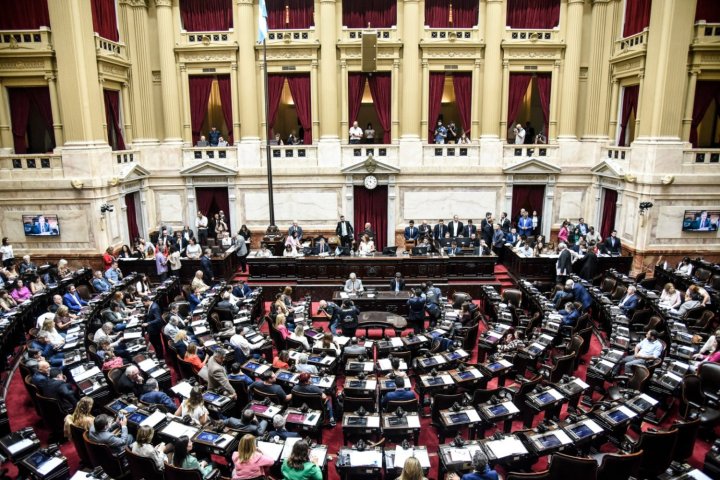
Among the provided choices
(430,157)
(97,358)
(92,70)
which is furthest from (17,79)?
(430,157)

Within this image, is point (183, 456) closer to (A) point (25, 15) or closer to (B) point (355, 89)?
(A) point (25, 15)

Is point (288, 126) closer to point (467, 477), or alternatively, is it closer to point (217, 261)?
point (217, 261)

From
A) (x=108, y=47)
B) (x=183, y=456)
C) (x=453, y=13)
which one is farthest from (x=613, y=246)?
(x=108, y=47)

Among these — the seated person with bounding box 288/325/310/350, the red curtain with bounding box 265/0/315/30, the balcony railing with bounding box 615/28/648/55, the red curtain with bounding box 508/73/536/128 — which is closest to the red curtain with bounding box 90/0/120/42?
the red curtain with bounding box 265/0/315/30

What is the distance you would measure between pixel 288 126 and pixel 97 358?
18202 millimetres

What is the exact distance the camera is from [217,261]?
17.4 m

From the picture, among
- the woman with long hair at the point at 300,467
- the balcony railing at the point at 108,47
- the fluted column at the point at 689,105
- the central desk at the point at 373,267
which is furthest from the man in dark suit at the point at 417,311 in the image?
the balcony railing at the point at 108,47

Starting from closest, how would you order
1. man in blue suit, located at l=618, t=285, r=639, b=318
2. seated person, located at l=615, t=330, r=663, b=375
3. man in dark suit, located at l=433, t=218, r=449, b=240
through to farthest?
seated person, located at l=615, t=330, r=663, b=375 → man in blue suit, located at l=618, t=285, r=639, b=318 → man in dark suit, located at l=433, t=218, r=449, b=240

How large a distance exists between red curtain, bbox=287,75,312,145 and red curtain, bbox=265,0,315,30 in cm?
199

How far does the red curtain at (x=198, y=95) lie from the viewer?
21750mm

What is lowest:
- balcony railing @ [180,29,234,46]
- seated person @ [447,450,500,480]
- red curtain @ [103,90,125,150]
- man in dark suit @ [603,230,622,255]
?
seated person @ [447,450,500,480]

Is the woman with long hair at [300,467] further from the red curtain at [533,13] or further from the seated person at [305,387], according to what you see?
the red curtain at [533,13]

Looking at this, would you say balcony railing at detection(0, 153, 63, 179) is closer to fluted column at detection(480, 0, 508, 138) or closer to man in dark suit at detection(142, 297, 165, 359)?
man in dark suit at detection(142, 297, 165, 359)

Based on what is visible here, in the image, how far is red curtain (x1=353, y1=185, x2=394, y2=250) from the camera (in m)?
21.9
